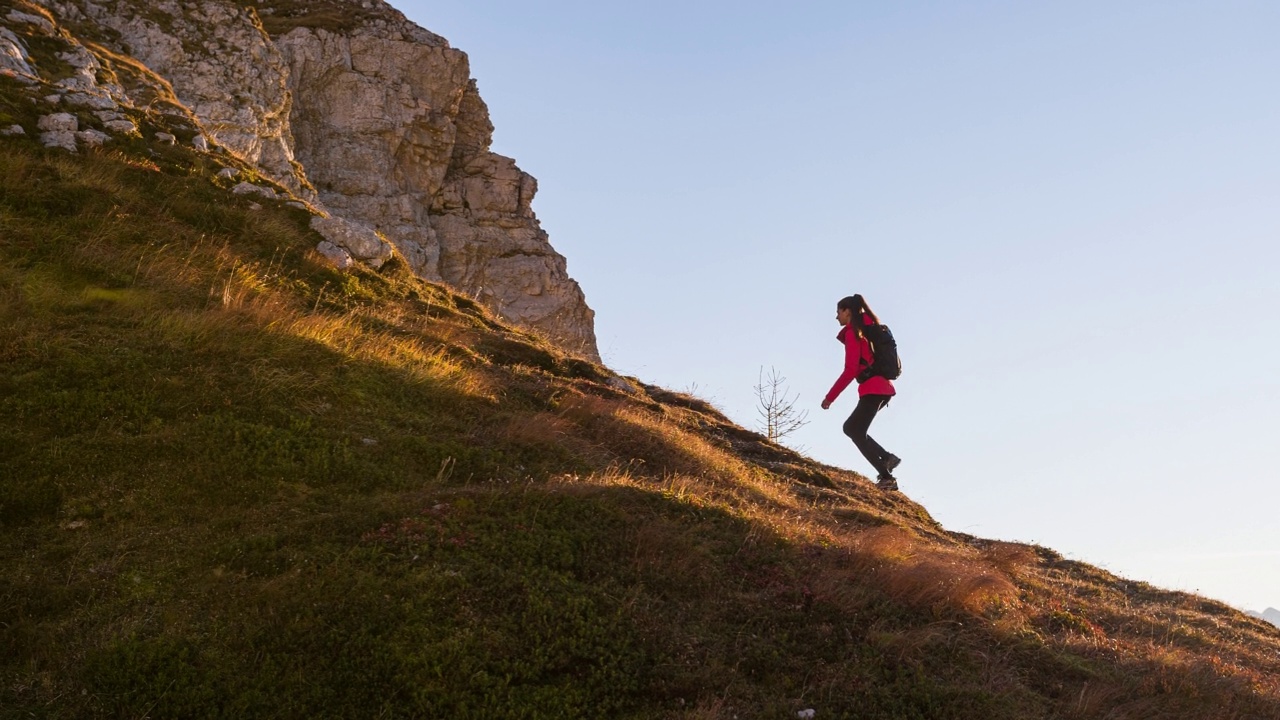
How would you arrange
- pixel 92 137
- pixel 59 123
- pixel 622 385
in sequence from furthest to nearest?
pixel 622 385, pixel 92 137, pixel 59 123

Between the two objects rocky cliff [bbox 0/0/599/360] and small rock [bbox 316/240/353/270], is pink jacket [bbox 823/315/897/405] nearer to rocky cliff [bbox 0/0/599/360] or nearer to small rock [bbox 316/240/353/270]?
rocky cliff [bbox 0/0/599/360]

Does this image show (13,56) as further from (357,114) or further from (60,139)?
(357,114)

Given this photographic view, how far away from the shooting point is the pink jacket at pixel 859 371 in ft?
46.9

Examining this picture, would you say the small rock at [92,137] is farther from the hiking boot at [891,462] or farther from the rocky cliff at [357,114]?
the hiking boot at [891,462]

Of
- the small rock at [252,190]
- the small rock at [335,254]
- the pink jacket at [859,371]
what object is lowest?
the small rock at [335,254]

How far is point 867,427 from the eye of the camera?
14.6 meters

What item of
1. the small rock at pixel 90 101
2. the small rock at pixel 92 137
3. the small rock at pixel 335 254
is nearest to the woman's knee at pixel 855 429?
the small rock at pixel 335 254

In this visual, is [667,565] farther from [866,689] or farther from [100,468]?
[100,468]

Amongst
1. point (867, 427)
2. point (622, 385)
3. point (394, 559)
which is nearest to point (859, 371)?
point (867, 427)

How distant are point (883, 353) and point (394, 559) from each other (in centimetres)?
1031

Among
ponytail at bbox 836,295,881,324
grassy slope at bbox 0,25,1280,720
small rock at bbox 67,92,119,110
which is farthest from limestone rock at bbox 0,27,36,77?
ponytail at bbox 836,295,881,324

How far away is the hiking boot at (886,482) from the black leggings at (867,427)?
0.89ft

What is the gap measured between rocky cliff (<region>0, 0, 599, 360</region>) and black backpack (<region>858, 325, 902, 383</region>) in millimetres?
7514

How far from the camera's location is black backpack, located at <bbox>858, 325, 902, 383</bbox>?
46.5 ft
